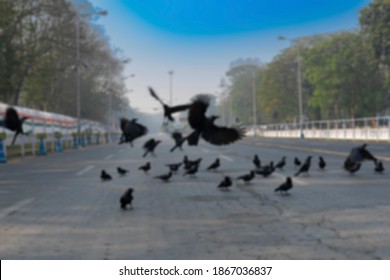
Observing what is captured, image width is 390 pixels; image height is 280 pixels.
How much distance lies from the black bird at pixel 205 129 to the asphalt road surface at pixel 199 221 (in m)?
1.52

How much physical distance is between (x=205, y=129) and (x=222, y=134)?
1.50 feet

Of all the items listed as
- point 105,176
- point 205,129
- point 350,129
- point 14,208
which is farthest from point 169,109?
point 350,129

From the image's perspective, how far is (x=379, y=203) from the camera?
10000 mm

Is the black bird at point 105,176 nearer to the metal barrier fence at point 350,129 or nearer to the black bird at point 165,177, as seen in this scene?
the black bird at point 165,177

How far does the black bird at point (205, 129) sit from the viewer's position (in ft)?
13.6

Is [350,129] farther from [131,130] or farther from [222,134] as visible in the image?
[222,134]

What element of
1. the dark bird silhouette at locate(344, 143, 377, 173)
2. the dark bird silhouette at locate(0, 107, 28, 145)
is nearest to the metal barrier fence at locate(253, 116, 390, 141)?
the dark bird silhouette at locate(344, 143, 377, 173)

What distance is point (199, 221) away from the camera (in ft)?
27.4

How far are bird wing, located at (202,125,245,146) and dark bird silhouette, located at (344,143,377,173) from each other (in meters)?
6.82

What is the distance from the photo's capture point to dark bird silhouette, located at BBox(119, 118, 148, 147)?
17.6ft

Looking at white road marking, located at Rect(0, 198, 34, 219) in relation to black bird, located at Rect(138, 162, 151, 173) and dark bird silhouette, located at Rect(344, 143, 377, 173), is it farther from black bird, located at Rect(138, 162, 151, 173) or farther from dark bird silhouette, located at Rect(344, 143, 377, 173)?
dark bird silhouette, located at Rect(344, 143, 377, 173)

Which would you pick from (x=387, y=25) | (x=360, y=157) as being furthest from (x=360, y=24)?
(x=360, y=157)

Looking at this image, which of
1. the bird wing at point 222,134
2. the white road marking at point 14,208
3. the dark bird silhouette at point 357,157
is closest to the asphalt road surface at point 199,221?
the white road marking at point 14,208

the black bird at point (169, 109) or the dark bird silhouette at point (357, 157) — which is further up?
the black bird at point (169, 109)
